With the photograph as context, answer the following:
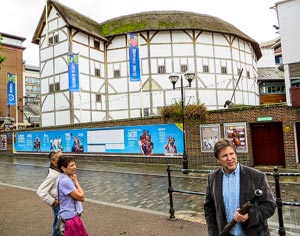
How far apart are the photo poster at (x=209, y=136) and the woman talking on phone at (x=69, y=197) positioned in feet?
39.2

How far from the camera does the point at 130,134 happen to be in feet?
58.5

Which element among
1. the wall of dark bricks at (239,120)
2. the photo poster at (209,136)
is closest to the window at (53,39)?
the wall of dark bricks at (239,120)

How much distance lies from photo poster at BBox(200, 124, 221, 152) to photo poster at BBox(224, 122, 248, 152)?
509 mm

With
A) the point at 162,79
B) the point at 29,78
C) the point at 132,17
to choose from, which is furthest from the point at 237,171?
the point at 29,78

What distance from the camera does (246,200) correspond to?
2553 mm

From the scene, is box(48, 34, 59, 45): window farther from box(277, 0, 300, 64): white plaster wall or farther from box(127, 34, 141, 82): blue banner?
box(277, 0, 300, 64): white plaster wall

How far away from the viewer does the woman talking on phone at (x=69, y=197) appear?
3553 millimetres

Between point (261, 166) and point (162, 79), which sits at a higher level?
point (162, 79)

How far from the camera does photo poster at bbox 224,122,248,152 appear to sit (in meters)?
13.9

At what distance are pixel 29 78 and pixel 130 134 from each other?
7387 centimetres

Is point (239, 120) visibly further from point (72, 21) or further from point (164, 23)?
point (72, 21)

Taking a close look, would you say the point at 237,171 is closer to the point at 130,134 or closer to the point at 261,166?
the point at 261,166

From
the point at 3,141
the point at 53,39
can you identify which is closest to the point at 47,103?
the point at 53,39

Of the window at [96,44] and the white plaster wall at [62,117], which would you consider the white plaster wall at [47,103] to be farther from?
the window at [96,44]
